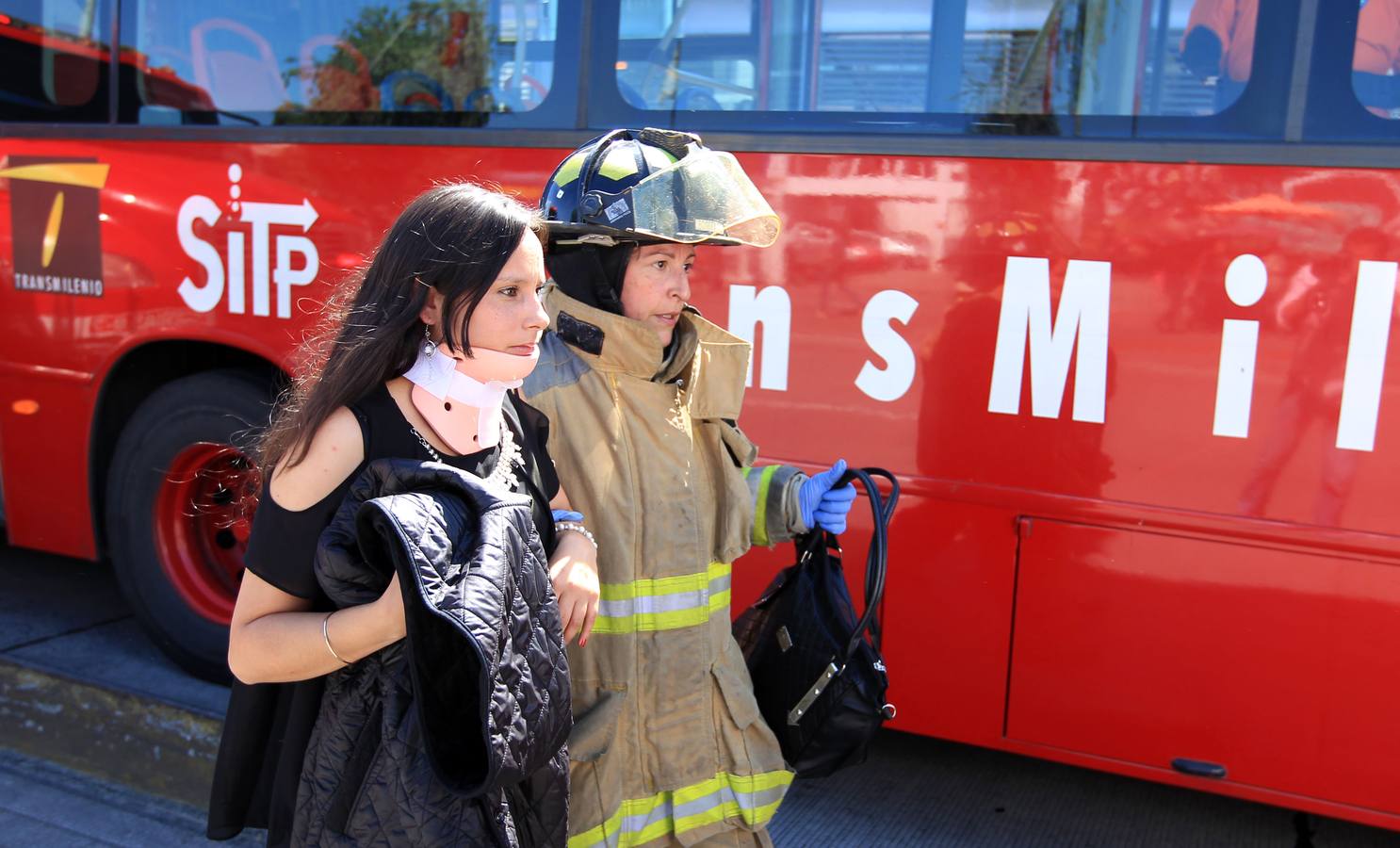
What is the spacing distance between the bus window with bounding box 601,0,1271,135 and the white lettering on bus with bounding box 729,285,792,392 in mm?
469

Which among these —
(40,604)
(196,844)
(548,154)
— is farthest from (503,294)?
(40,604)

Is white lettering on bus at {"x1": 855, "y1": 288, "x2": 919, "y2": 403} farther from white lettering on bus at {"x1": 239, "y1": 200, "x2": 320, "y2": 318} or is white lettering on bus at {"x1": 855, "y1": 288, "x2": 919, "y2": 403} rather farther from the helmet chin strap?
white lettering on bus at {"x1": 239, "y1": 200, "x2": 320, "y2": 318}

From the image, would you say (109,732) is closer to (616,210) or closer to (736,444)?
(736,444)

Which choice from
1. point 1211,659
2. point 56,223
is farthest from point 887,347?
point 56,223

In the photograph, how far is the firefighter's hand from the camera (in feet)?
5.65

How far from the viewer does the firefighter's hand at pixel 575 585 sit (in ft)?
5.65

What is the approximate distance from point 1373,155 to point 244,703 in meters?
2.60

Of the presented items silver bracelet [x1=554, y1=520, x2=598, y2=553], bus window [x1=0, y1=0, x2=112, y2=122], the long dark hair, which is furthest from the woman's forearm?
bus window [x1=0, y1=0, x2=112, y2=122]

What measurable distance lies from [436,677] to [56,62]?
12.3 ft

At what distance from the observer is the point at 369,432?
1567mm

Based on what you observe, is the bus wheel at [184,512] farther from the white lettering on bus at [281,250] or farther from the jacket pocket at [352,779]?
the jacket pocket at [352,779]

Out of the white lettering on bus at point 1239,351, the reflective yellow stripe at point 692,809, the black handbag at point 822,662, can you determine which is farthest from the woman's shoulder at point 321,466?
the white lettering on bus at point 1239,351

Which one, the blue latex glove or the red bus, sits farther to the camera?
the red bus

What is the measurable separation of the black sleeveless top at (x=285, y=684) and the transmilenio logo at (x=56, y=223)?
2.96 m
